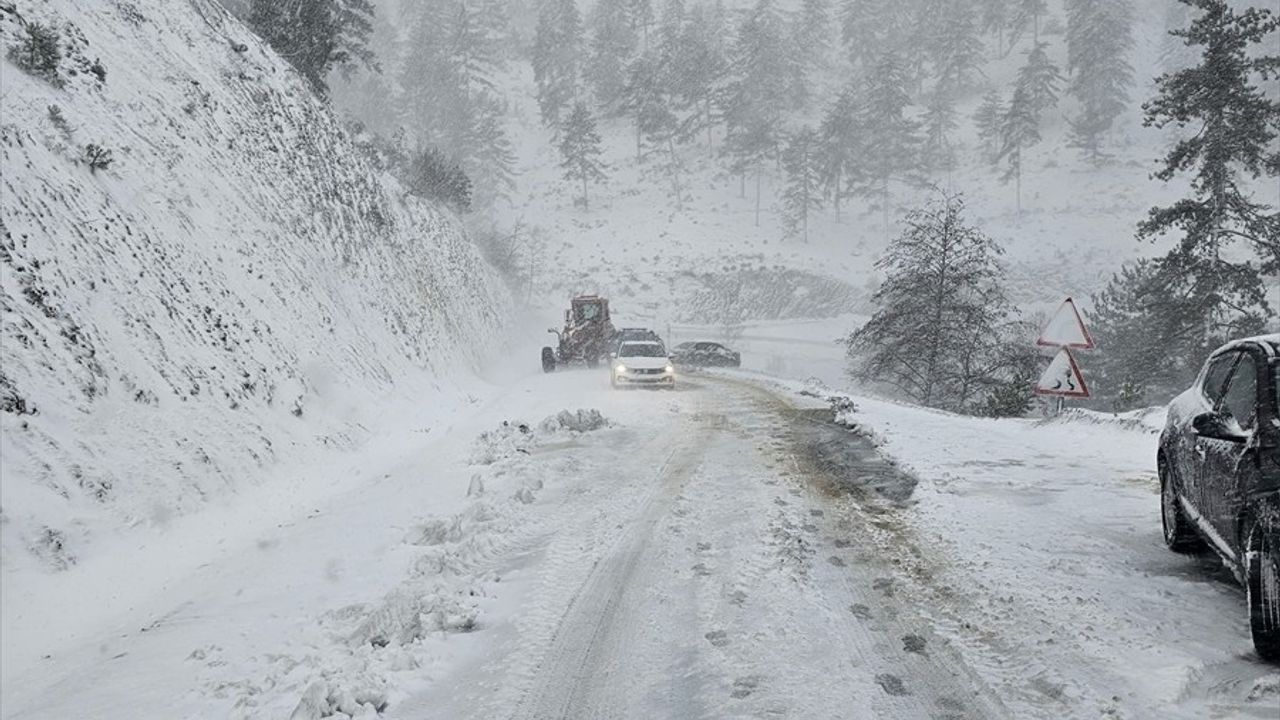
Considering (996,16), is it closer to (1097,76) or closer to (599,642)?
(1097,76)

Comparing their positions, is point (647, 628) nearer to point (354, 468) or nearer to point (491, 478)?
point (491, 478)

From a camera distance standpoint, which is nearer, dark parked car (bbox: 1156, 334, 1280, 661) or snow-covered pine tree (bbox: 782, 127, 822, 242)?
dark parked car (bbox: 1156, 334, 1280, 661)

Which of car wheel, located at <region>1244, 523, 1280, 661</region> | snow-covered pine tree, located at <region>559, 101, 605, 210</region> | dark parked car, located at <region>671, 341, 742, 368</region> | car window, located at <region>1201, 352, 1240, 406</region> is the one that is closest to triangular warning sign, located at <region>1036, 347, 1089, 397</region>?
car window, located at <region>1201, 352, 1240, 406</region>

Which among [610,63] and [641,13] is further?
[641,13]

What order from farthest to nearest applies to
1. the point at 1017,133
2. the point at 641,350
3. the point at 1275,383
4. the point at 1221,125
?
the point at 1017,133 < the point at 641,350 < the point at 1221,125 < the point at 1275,383

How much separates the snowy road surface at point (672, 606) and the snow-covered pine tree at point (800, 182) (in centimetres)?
5282

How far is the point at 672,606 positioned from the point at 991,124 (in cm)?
7234

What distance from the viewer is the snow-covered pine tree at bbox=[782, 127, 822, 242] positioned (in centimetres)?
5881

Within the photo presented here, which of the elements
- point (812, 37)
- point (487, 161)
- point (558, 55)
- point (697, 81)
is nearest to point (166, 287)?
point (487, 161)

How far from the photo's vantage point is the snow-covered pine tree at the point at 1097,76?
202ft

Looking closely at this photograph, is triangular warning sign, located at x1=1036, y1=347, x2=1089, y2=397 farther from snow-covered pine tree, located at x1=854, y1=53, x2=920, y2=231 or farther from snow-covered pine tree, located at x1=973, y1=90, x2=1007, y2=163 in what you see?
snow-covered pine tree, located at x1=973, y1=90, x2=1007, y2=163

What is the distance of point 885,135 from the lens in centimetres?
6331

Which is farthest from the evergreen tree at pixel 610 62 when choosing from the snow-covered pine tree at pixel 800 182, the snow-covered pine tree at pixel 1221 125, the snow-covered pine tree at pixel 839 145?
the snow-covered pine tree at pixel 1221 125

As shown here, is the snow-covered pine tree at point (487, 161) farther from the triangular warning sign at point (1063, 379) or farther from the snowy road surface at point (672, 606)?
the snowy road surface at point (672, 606)
